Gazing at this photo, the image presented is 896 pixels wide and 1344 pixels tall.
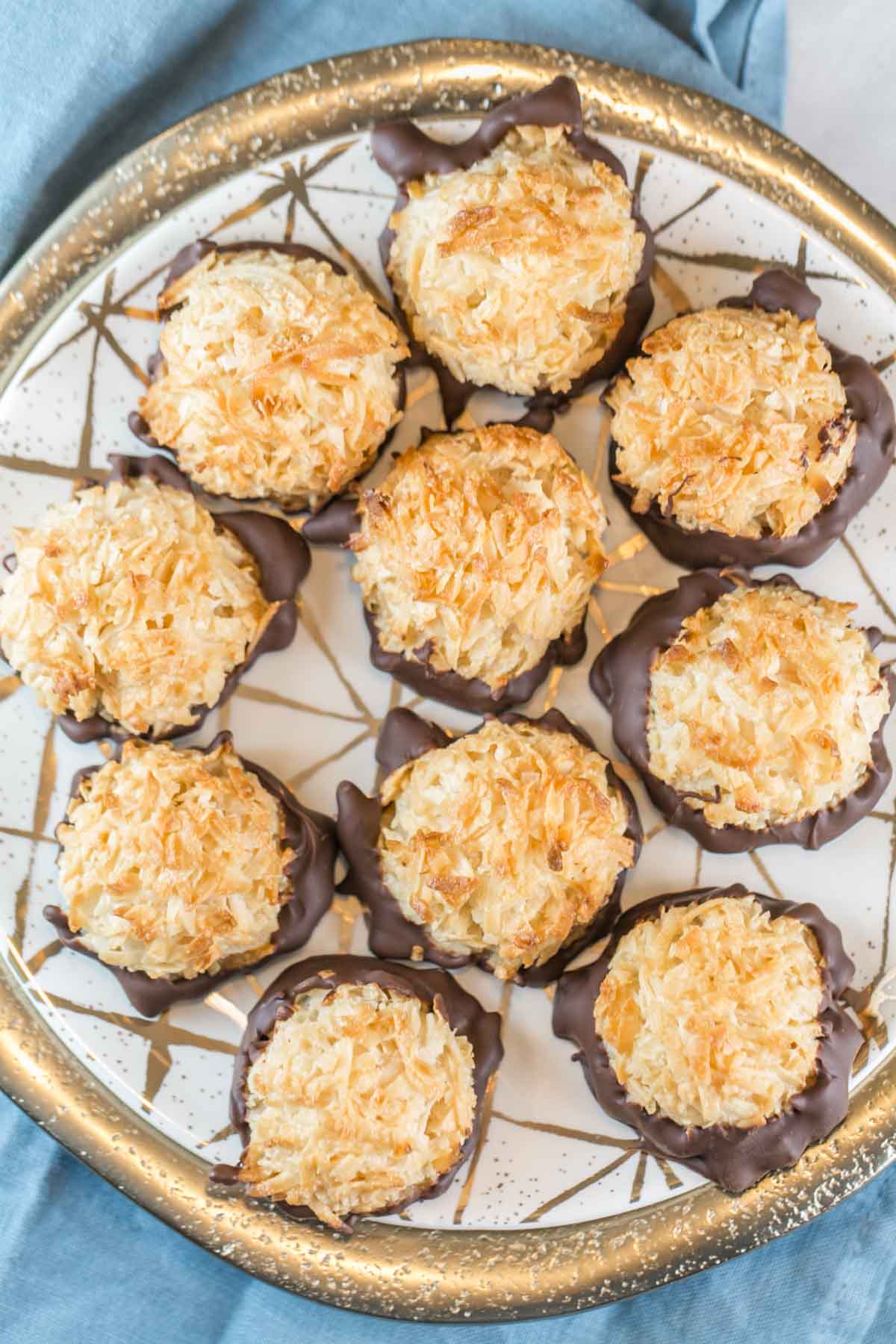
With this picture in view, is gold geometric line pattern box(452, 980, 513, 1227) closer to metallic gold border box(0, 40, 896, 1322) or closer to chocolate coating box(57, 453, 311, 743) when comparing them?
metallic gold border box(0, 40, 896, 1322)

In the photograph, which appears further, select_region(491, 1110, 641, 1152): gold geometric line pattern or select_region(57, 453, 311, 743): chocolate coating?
select_region(491, 1110, 641, 1152): gold geometric line pattern

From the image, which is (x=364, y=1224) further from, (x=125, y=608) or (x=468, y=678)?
(x=125, y=608)

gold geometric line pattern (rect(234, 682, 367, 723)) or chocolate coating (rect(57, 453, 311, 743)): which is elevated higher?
chocolate coating (rect(57, 453, 311, 743))

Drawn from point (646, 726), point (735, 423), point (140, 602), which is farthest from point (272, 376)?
point (646, 726)

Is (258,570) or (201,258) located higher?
(201,258)

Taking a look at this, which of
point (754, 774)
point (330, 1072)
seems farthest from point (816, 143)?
point (330, 1072)

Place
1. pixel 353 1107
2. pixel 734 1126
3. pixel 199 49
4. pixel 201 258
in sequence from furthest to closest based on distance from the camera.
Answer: pixel 199 49, pixel 201 258, pixel 734 1126, pixel 353 1107

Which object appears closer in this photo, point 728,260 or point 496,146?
point 496,146

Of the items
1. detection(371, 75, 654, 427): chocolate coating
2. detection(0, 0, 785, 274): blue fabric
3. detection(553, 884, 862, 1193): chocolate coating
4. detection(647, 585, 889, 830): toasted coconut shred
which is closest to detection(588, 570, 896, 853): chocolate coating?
detection(647, 585, 889, 830): toasted coconut shred
